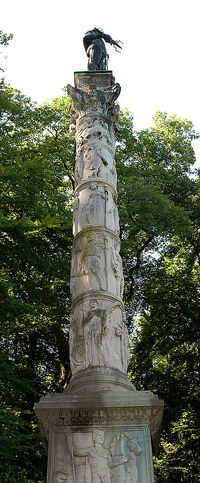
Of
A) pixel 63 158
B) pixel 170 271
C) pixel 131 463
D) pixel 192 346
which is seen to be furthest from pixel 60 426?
pixel 63 158

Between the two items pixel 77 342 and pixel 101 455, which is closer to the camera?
pixel 101 455

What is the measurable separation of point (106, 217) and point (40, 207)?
5.22 m

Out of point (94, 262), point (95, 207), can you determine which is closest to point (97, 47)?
point (95, 207)

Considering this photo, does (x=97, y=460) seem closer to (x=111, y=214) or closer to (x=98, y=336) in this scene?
(x=98, y=336)

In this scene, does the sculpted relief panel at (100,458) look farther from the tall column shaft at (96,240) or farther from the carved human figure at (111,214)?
the carved human figure at (111,214)

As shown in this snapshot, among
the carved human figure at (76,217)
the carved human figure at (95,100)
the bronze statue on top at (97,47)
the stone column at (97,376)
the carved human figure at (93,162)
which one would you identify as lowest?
the stone column at (97,376)

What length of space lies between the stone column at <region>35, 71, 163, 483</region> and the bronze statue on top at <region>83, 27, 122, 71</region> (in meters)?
2.70

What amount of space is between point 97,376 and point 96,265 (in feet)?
5.58

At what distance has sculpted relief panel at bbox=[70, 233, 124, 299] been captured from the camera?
6355mm

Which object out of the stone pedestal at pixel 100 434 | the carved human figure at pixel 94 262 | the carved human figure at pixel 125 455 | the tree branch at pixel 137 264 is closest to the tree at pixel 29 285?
the carved human figure at pixel 94 262

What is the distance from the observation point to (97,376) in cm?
532

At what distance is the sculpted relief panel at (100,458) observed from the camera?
4.57 meters

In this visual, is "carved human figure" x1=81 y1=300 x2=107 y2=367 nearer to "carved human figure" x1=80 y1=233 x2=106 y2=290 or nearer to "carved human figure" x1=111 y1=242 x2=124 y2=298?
"carved human figure" x1=80 y1=233 x2=106 y2=290

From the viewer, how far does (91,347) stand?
5.68 meters
